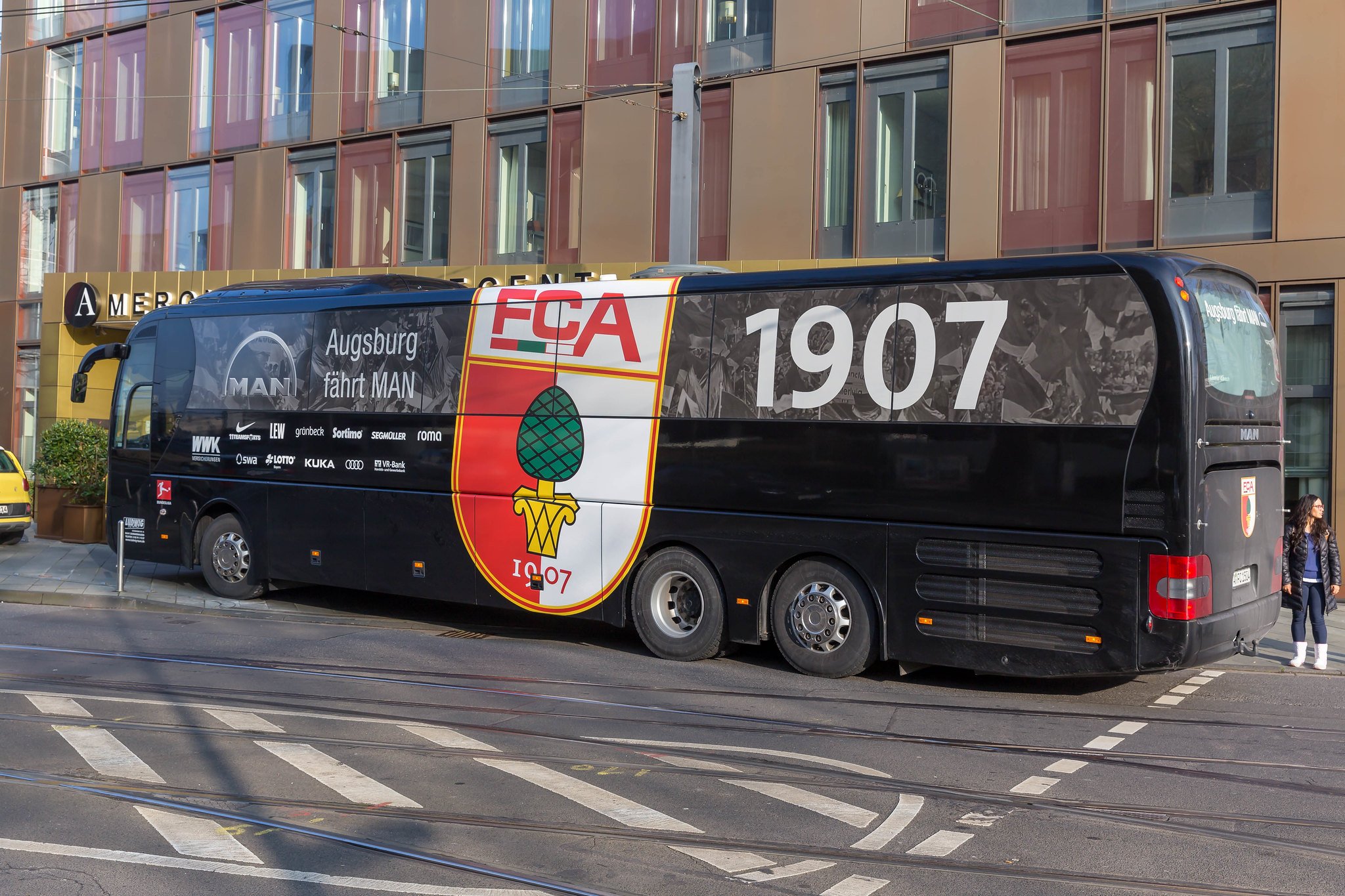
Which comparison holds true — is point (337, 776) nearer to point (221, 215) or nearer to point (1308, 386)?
point (1308, 386)

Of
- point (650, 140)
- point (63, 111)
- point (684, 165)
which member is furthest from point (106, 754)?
point (63, 111)

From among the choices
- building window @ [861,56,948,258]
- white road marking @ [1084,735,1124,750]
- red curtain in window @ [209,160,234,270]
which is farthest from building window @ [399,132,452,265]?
white road marking @ [1084,735,1124,750]

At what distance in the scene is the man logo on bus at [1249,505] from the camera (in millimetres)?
9672

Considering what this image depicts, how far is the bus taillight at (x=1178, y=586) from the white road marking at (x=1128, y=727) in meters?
0.73

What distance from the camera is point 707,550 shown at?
11062 mm

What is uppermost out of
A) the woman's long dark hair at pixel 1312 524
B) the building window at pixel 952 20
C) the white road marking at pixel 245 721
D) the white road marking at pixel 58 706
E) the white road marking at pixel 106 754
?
the building window at pixel 952 20

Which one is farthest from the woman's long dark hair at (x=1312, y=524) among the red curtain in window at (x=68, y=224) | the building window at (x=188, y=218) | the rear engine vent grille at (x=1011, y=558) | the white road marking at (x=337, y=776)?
the red curtain in window at (x=68, y=224)

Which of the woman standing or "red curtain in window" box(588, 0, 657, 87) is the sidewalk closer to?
the woman standing

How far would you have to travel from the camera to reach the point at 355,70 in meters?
23.9

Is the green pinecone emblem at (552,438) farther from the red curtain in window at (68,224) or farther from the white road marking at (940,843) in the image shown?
the red curtain in window at (68,224)

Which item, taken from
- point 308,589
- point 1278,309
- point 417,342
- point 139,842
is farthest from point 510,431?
point 1278,309

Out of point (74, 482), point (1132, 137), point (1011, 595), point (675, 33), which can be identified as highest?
point (675, 33)

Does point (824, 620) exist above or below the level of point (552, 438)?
below

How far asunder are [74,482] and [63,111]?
11.6 m
